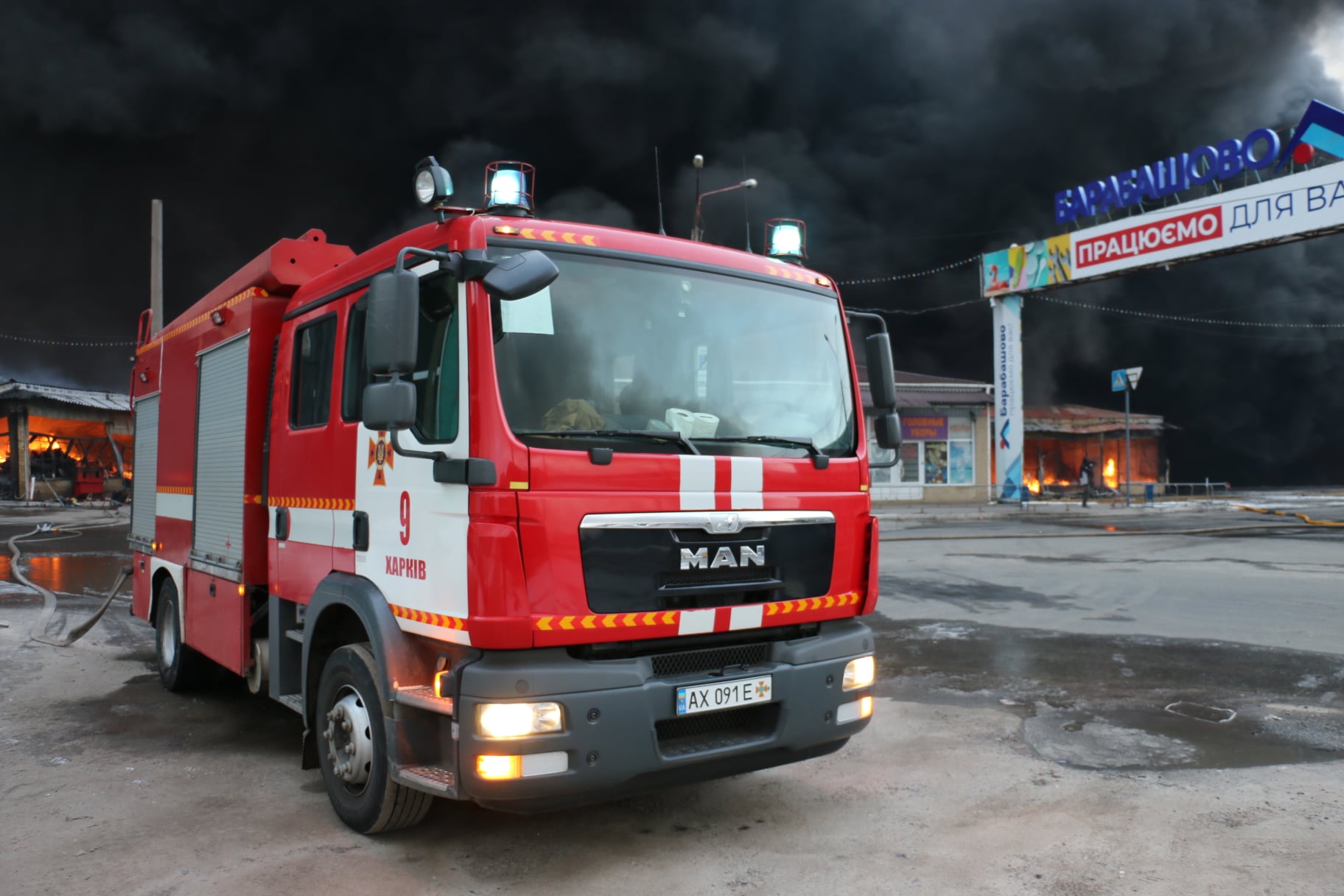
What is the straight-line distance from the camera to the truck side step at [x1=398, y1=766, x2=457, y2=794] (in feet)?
11.9

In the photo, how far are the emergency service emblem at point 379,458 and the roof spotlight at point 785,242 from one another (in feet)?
7.55

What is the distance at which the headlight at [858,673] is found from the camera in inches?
174

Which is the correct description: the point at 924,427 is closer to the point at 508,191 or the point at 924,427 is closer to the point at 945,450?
the point at 945,450

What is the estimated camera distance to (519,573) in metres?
3.53

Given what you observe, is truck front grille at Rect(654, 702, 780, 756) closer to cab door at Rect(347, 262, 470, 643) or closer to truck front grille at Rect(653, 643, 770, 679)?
truck front grille at Rect(653, 643, 770, 679)

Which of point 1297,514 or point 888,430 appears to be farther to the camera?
point 1297,514

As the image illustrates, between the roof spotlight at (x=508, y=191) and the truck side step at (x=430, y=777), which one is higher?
the roof spotlight at (x=508, y=191)

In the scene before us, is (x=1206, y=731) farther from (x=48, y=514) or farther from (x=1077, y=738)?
(x=48, y=514)

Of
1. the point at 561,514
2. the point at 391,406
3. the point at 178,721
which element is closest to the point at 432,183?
the point at 391,406

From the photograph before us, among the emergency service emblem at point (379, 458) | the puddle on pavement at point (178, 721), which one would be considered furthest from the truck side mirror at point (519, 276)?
the puddle on pavement at point (178, 721)

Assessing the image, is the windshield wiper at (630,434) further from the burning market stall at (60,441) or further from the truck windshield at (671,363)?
the burning market stall at (60,441)

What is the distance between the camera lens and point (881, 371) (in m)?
5.14

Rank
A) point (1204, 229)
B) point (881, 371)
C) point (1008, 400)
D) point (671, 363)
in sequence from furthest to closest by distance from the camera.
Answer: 1. point (1008, 400)
2. point (1204, 229)
3. point (881, 371)
4. point (671, 363)

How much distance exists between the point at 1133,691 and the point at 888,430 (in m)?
3.30
